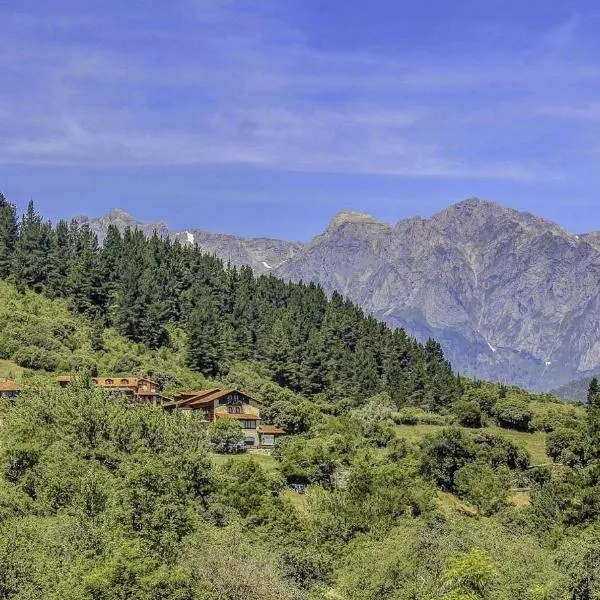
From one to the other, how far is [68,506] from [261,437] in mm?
48902

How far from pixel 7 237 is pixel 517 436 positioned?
95.5 metres

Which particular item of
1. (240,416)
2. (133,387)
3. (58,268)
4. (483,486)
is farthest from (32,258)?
(483,486)

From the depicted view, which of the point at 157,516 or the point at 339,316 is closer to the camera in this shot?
the point at 157,516

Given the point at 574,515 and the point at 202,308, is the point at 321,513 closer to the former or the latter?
the point at 574,515

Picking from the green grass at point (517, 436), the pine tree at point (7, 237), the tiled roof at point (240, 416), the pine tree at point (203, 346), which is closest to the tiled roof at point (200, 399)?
the tiled roof at point (240, 416)

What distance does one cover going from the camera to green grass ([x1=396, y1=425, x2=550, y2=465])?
107m

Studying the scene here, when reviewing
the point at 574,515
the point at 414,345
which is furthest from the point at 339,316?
the point at 574,515

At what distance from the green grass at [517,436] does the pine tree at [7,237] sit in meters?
73.8

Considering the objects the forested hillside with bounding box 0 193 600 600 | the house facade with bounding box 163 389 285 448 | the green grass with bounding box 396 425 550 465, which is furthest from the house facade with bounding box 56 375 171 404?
the green grass with bounding box 396 425 550 465

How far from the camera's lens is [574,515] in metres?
73.2

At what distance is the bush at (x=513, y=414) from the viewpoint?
12100 centimetres

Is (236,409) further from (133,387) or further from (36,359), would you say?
(36,359)

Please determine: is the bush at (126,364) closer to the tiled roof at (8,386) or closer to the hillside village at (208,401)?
the hillside village at (208,401)

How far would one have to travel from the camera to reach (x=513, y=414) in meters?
121
